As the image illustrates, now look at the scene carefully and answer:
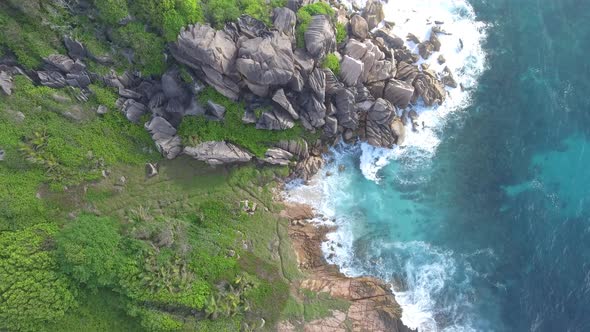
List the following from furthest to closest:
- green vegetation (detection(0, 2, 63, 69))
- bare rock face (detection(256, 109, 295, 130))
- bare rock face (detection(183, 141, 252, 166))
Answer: bare rock face (detection(256, 109, 295, 130)) < bare rock face (detection(183, 141, 252, 166)) < green vegetation (detection(0, 2, 63, 69))

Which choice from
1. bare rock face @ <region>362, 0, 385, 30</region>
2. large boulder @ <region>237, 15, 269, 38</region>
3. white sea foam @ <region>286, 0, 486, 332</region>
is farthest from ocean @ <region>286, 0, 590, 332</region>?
large boulder @ <region>237, 15, 269, 38</region>

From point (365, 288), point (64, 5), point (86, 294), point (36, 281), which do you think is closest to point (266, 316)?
point (365, 288)

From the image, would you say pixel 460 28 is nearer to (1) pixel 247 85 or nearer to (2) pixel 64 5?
(1) pixel 247 85

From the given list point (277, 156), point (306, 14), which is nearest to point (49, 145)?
point (277, 156)

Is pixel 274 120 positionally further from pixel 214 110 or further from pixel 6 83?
pixel 6 83

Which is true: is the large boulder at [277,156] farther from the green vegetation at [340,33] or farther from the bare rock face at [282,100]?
the green vegetation at [340,33]

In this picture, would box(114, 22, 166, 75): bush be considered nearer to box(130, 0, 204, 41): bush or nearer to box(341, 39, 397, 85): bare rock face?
box(130, 0, 204, 41): bush
